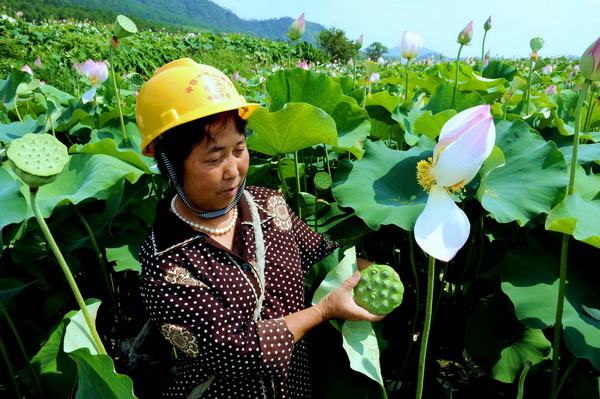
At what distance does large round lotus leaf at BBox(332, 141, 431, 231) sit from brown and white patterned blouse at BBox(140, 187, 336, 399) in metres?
0.21

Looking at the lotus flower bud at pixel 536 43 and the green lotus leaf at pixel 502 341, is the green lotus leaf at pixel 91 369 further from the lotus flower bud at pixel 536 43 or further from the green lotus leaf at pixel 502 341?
the lotus flower bud at pixel 536 43

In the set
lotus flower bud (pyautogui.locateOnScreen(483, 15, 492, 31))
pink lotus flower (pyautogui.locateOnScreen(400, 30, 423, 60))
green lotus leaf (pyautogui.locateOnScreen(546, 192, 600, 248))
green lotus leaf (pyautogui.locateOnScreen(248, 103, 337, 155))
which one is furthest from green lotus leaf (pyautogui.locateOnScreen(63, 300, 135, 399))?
lotus flower bud (pyautogui.locateOnScreen(483, 15, 492, 31))

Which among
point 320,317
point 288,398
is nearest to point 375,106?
point 320,317

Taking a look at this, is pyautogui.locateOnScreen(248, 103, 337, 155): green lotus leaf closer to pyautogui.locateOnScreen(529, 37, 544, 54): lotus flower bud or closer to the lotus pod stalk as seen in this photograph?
the lotus pod stalk

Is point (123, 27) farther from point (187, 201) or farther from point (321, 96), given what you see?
point (187, 201)

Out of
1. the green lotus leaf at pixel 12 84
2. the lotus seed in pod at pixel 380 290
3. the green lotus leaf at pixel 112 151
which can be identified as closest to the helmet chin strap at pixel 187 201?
the lotus seed in pod at pixel 380 290

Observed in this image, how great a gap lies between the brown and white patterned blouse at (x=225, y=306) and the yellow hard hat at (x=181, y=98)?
0.22m

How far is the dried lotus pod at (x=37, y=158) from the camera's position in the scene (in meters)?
0.75

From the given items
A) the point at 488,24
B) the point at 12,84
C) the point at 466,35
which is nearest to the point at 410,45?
the point at 466,35

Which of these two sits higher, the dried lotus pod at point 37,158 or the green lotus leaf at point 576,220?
the dried lotus pod at point 37,158

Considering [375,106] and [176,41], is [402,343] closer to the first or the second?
[375,106]

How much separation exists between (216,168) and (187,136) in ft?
0.30

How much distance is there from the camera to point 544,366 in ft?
4.22

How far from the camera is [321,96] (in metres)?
1.60
